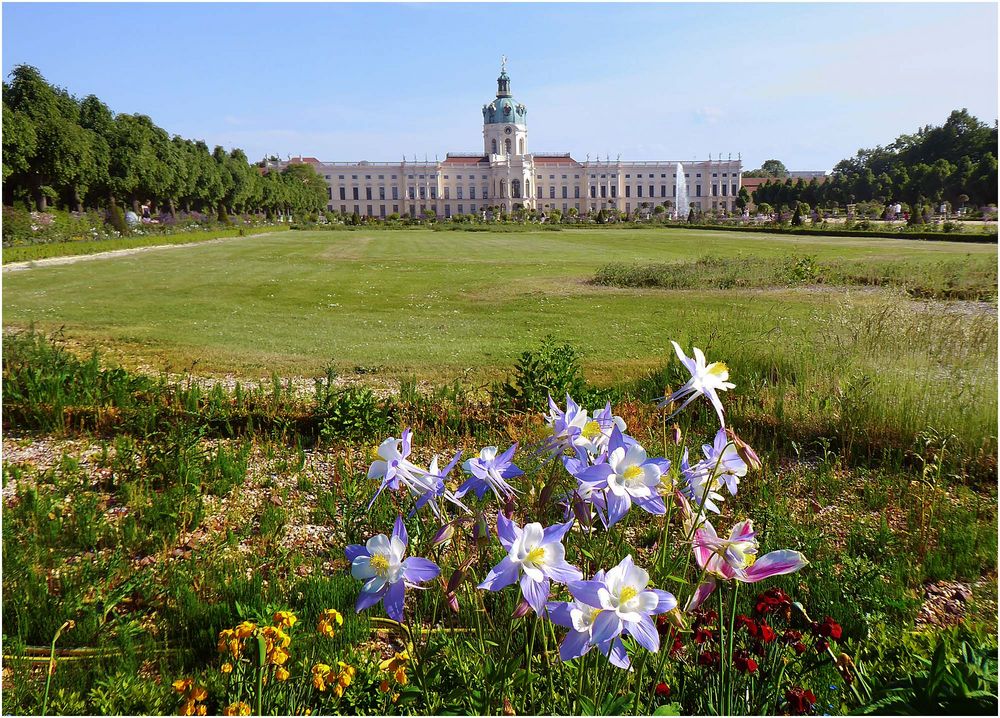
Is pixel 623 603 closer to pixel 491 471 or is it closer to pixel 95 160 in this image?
pixel 491 471

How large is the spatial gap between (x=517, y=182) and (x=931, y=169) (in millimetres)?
45688

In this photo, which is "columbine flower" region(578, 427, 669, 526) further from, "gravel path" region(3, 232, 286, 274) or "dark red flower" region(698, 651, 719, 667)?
"gravel path" region(3, 232, 286, 274)

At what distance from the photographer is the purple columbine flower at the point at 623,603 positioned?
30.6 inches

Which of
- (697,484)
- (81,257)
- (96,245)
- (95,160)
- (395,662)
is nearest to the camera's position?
(697,484)

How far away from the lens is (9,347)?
171 inches

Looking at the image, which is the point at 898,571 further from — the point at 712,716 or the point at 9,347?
the point at 9,347

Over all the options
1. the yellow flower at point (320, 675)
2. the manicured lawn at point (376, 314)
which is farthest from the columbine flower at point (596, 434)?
the manicured lawn at point (376, 314)

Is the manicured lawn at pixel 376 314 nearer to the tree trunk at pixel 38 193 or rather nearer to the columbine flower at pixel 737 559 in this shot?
the columbine flower at pixel 737 559

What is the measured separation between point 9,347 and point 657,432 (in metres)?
3.67

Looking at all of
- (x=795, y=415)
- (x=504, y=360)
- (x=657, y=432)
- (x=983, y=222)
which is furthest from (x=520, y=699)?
(x=983, y=222)

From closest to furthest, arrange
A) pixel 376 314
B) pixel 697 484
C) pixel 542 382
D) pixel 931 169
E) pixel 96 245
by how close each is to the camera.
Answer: pixel 697 484
pixel 542 382
pixel 376 314
pixel 96 245
pixel 931 169

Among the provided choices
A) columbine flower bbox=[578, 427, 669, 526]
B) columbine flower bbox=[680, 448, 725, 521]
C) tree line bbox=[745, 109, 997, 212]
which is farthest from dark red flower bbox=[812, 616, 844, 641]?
tree line bbox=[745, 109, 997, 212]

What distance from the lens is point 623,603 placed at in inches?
31.0

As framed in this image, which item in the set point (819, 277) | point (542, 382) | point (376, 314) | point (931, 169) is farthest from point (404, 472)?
point (931, 169)
